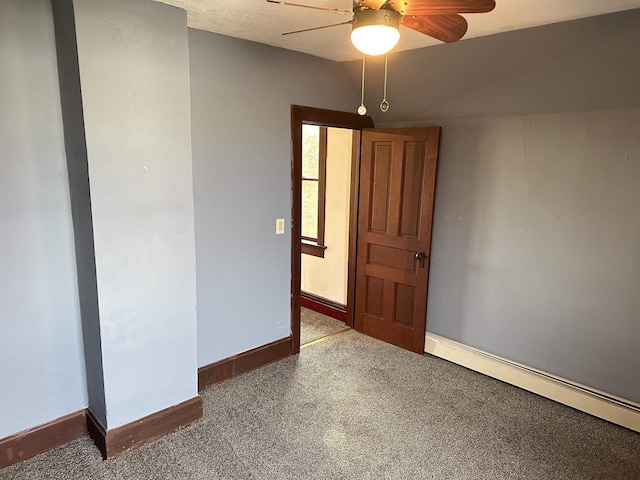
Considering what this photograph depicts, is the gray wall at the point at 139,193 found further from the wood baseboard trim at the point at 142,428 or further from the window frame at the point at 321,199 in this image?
the window frame at the point at 321,199

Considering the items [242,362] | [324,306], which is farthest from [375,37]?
[324,306]

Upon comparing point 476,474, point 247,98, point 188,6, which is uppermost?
point 188,6

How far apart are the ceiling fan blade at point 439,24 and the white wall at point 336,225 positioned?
213 centimetres

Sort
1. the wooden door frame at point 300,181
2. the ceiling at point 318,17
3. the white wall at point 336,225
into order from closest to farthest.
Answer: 1. the ceiling at point 318,17
2. the wooden door frame at point 300,181
3. the white wall at point 336,225

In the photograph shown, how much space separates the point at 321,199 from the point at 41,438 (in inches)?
117

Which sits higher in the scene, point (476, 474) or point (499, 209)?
point (499, 209)

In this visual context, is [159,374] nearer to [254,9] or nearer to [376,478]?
[376,478]

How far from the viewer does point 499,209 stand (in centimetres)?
304

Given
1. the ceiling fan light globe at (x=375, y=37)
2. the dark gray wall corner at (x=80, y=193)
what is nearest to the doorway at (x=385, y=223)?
the dark gray wall corner at (x=80, y=193)

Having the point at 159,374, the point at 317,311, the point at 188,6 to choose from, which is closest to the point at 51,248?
the point at 159,374

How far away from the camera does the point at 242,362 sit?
3.19m

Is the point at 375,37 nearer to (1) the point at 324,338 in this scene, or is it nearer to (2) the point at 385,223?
(2) the point at 385,223

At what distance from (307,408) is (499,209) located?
1921mm

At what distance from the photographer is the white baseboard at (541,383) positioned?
263 cm
